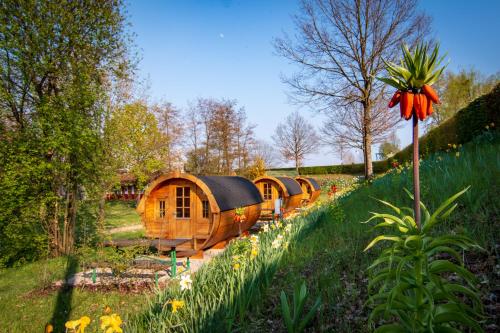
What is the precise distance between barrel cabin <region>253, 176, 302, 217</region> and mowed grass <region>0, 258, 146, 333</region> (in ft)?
43.5

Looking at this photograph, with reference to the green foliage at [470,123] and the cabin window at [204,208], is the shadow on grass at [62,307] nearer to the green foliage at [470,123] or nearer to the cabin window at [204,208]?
the cabin window at [204,208]

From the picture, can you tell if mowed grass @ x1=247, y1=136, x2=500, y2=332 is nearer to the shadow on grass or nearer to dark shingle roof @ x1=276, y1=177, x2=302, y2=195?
the shadow on grass

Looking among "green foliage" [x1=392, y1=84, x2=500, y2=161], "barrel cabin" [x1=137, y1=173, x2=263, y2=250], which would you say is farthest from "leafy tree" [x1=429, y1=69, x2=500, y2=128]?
"barrel cabin" [x1=137, y1=173, x2=263, y2=250]

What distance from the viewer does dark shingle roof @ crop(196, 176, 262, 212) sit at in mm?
10875

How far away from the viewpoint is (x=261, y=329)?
279 centimetres

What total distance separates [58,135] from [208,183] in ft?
16.6

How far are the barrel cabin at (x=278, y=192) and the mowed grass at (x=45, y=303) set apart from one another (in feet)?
43.5

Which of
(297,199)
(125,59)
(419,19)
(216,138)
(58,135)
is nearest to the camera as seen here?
(58,135)

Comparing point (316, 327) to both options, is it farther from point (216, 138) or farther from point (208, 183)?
point (216, 138)

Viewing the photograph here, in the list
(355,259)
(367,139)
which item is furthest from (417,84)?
(367,139)

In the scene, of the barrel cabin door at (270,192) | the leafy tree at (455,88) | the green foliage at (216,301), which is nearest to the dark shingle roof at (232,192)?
the barrel cabin door at (270,192)

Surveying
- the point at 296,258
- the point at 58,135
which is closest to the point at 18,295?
the point at 58,135

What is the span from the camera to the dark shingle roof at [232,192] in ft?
35.7

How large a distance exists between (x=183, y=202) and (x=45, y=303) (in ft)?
18.0
